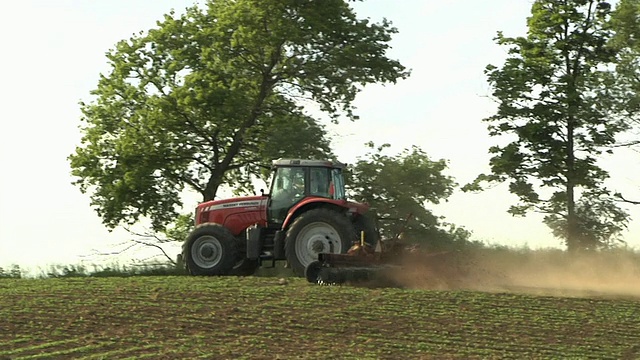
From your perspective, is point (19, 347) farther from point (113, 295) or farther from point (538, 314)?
point (538, 314)

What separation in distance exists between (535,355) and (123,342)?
5.75 m

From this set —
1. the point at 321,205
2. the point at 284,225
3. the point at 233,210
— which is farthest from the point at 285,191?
the point at 233,210

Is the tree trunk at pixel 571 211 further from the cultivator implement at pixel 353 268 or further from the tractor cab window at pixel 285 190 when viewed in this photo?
the cultivator implement at pixel 353 268

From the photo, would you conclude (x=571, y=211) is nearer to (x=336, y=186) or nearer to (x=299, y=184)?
(x=336, y=186)

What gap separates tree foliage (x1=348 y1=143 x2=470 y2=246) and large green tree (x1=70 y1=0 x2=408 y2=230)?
1.76 metres

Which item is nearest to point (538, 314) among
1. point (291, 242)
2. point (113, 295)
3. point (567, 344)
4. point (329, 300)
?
point (567, 344)

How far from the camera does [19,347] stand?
1277cm

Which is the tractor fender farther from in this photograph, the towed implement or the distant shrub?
the distant shrub

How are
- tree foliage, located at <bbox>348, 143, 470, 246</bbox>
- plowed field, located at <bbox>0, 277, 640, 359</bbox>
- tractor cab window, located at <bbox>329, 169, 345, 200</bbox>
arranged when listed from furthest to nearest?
tree foliage, located at <bbox>348, 143, 470, 246</bbox> → tractor cab window, located at <bbox>329, 169, 345, 200</bbox> → plowed field, located at <bbox>0, 277, 640, 359</bbox>

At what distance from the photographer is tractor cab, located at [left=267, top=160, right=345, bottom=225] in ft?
67.9

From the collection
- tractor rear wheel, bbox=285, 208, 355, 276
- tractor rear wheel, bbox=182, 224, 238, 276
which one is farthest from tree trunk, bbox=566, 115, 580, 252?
tractor rear wheel, bbox=182, 224, 238, 276

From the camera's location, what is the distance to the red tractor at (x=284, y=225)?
1961 centimetres

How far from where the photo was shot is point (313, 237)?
1967 centimetres

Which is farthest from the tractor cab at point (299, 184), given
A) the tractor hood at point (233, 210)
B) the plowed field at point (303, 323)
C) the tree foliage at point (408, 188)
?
the tree foliage at point (408, 188)
